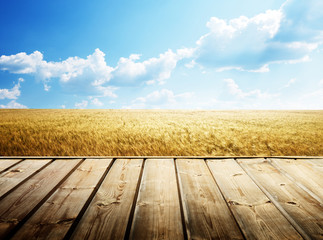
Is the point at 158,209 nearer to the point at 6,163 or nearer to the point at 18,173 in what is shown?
the point at 18,173

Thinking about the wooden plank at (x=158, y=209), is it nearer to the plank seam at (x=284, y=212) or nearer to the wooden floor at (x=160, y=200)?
the wooden floor at (x=160, y=200)

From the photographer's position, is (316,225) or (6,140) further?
(6,140)

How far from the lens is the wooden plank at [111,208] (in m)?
1.17

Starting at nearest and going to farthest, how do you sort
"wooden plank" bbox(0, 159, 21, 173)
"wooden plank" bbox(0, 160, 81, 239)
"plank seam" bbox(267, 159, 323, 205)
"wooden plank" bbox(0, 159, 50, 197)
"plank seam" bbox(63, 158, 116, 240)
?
"plank seam" bbox(63, 158, 116, 240), "wooden plank" bbox(0, 160, 81, 239), "plank seam" bbox(267, 159, 323, 205), "wooden plank" bbox(0, 159, 50, 197), "wooden plank" bbox(0, 159, 21, 173)

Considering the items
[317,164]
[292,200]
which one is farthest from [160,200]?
[317,164]

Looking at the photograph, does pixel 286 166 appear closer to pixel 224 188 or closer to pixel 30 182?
pixel 224 188

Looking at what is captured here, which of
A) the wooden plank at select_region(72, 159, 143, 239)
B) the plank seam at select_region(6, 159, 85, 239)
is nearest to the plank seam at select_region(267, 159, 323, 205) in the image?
the wooden plank at select_region(72, 159, 143, 239)

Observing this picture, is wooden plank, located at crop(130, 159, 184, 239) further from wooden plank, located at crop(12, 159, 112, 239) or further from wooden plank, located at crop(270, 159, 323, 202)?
wooden plank, located at crop(270, 159, 323, 202)

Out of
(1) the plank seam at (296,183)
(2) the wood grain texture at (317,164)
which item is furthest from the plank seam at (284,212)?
(2) the wood grain texture at (317,164)

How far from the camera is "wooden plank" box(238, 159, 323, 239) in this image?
49.9 inches

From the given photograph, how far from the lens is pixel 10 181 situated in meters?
1.86

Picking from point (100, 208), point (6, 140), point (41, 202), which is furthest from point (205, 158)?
point (6, 140)

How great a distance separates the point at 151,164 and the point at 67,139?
377cm

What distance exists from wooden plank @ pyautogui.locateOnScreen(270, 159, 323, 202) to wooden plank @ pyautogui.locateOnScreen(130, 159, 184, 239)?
4.49ft
